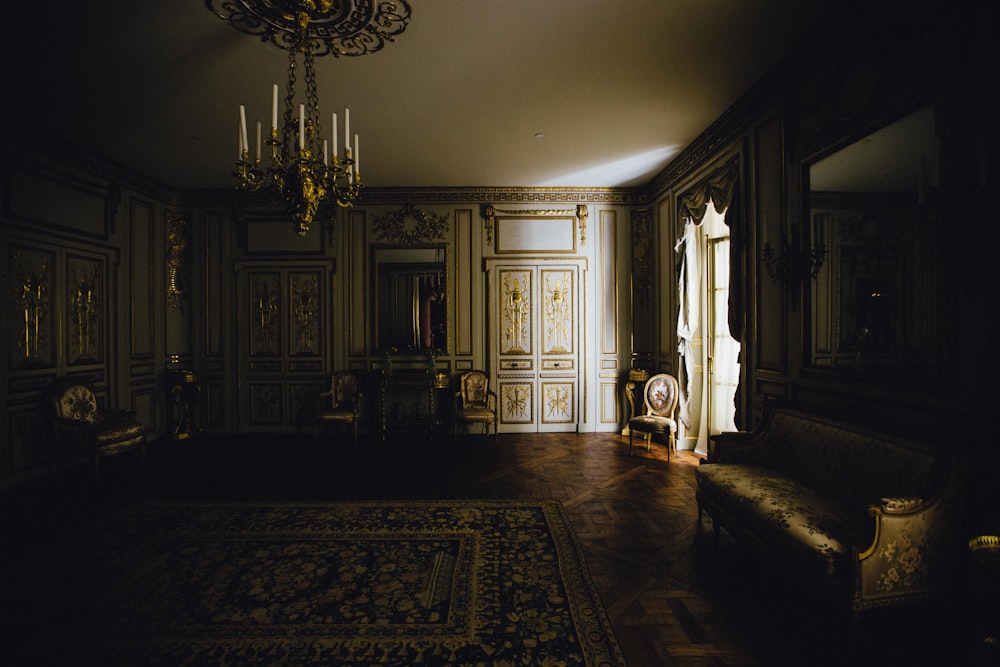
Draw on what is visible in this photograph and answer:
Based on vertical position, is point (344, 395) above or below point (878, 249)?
below

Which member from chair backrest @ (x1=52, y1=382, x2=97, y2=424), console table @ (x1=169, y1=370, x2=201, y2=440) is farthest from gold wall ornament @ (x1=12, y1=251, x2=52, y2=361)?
console table @ (x1=169, y1=370, x2=201, y2=440)

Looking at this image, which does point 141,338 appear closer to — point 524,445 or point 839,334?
point 524,445

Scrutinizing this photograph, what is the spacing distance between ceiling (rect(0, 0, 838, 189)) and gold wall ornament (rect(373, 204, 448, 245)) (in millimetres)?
969

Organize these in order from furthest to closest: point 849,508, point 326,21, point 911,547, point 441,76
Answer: point 441,76 < point 326,21 < point 849,508 < point 911,547

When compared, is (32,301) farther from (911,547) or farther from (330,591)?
(911,547)

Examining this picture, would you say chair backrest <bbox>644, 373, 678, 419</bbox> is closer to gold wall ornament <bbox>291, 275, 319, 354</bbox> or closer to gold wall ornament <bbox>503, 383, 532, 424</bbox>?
gold wall ornament <bbox>503, 383, 532, 424</bbox>

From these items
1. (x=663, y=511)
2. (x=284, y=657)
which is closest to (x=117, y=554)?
(x=284, y=657)

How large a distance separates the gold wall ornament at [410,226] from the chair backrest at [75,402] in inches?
112

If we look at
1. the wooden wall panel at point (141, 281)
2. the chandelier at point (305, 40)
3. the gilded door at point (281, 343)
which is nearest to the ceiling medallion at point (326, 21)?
Result: the chandelier at point (305, 40)

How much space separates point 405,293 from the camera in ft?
16.7

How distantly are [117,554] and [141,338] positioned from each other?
10.0 ft

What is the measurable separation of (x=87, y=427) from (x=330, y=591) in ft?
9.52

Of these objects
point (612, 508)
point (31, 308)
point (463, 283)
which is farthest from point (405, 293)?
point (612, 508)

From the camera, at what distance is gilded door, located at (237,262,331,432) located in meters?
5.06
